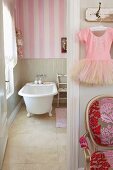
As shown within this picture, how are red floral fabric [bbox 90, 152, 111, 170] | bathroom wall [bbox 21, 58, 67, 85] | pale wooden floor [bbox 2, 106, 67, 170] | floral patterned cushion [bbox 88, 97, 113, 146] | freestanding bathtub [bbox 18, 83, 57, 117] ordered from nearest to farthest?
1. red floral fabric [bbox 90, 152, 111, 170]
2. floral patterned cushion [bbox 88, 97, 113, 146]
3. pale wooden floor [bbox 2, 106, 67, 170]
4. freestanding bathtub [bbox 18, 83, 57, 117]
5. bathroom wall [bbox 21, 58, 67, 85]

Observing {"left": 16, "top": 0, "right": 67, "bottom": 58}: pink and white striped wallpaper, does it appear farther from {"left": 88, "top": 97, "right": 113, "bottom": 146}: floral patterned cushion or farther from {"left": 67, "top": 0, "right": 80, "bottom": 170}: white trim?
{"left": 88, "top": 97, "right": 113, "bottom": 146}: floral patterned cushion

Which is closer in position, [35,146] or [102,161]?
[102,161]

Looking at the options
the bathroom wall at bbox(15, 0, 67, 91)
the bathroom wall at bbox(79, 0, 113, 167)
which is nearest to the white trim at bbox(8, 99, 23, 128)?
the bathroom wall at bbox(15, 0, 67, 91)

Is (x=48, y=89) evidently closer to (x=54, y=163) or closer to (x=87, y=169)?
(x=54, y=163)

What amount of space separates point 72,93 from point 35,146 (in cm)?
129

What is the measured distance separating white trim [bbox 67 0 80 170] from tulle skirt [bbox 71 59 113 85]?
11cm

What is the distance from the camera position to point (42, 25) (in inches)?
203

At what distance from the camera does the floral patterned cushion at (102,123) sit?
6.00 feet

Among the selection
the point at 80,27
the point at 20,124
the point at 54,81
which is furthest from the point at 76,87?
the point at 54,81

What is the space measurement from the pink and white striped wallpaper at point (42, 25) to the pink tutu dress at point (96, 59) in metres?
3.31

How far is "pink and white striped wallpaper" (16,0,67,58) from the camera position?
16.7 feet

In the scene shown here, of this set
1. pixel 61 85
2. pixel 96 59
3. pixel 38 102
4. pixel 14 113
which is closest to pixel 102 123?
pixel 96 59

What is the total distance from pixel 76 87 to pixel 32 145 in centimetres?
138

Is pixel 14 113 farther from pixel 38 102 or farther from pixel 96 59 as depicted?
pixel 96 59
